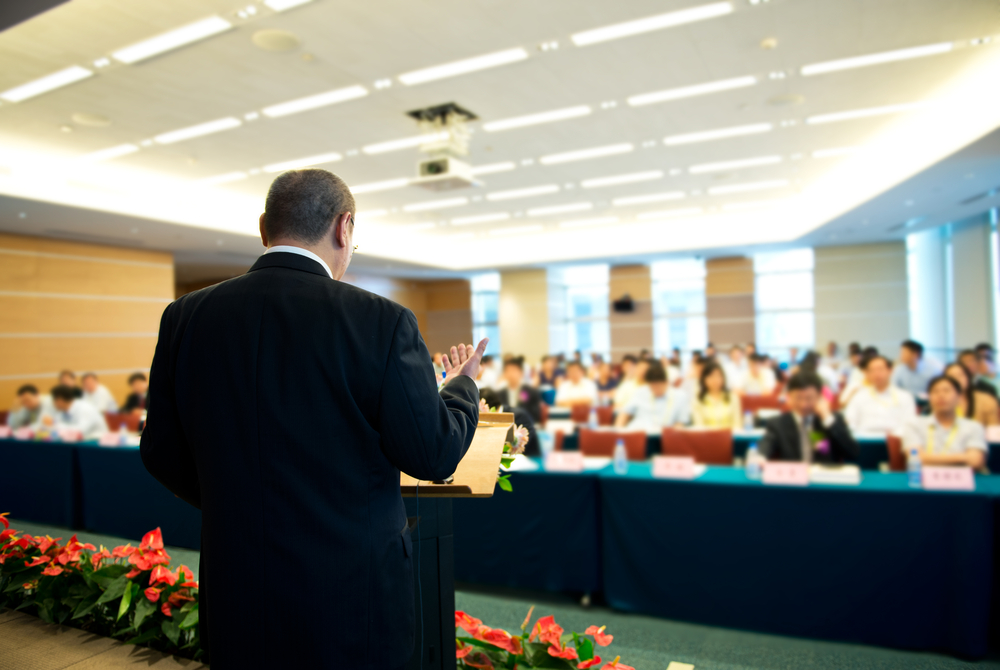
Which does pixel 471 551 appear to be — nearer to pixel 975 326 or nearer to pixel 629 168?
pixel 629 168

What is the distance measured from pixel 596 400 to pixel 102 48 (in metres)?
6.50

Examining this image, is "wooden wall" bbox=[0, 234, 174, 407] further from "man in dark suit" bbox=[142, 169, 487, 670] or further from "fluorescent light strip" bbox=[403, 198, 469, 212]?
"man in dark suit" bbox=[142, 169, 487, 670]

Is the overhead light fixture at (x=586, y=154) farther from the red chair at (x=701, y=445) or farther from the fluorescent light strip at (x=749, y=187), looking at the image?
the red chair at (x=701, y=445)

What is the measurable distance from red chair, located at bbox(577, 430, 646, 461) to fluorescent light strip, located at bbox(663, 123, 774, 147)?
4291 mm

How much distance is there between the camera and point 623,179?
921 centimetres

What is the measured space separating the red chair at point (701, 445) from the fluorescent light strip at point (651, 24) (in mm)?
3058

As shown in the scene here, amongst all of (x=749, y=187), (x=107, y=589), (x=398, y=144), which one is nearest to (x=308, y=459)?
(x=107, y=589)

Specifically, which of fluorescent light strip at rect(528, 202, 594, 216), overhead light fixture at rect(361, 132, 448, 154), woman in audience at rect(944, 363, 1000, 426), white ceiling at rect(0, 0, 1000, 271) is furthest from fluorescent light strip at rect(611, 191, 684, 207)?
woman in audience at rect(944, 363, 1000, 426)

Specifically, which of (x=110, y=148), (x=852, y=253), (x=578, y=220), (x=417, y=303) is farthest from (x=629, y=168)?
(x=417, y=303)

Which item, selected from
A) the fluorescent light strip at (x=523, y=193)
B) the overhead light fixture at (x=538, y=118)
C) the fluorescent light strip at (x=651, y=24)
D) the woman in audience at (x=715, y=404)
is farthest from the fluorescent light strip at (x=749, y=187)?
the fluorescent light strip at (x=651, y=24)

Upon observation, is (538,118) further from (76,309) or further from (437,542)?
(76,309)

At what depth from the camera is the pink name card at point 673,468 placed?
10.5 feet

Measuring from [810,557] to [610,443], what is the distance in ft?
5.95

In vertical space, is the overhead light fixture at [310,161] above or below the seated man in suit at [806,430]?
above
